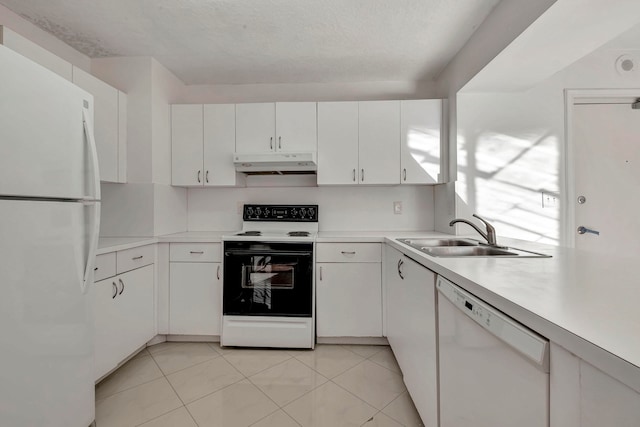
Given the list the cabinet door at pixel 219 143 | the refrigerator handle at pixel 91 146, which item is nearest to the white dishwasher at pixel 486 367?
the refrigerator handle at pixel 91 146

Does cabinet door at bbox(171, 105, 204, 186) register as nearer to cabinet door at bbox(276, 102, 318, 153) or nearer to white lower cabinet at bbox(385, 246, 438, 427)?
cabinet door at bbox(276, 102, 318, 153)

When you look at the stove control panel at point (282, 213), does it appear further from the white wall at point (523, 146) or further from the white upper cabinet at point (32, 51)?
the white upper cabinet at point (32, 51)

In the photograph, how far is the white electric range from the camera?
87.2 inches

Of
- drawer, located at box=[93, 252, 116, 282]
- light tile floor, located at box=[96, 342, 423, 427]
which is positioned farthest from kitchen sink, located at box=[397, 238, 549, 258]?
drawer, located at box=[93, 252, 116, 282]

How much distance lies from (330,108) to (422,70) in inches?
37.4

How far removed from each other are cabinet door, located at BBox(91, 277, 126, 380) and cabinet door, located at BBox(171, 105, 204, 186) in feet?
3.62

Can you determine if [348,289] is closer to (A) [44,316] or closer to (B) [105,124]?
(A) [44,316]

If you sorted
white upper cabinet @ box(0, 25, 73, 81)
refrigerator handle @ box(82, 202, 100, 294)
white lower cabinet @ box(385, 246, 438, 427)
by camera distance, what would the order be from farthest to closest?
1. white upper cabinet @ box(0, 25, 73, 81)
2. refrigerator handle @ box(82, 202, 100, 294)
3. white lower cabinet @ box(385, 246, 438, 427)

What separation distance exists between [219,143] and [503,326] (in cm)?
255

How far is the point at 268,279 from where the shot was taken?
2242 mm

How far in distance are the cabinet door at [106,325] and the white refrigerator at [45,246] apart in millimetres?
371

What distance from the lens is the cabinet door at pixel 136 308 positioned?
1919 mm

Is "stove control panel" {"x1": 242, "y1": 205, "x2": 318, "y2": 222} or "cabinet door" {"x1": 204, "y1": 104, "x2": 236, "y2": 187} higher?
"cabinet door" {"x1": 204, "y1": 104, "x2": 236, "y2": 187}

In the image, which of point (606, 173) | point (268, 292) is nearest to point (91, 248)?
point (268, 292)
